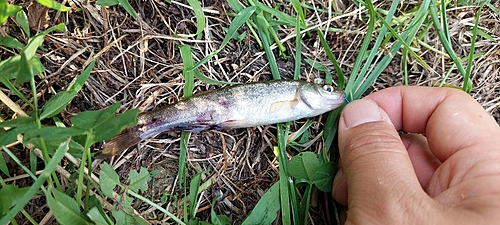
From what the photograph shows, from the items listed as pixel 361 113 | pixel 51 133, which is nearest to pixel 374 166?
pixel 361 113

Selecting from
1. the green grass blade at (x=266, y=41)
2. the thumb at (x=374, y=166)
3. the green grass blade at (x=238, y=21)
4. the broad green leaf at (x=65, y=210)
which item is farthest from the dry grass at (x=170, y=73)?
the broad green leaf at (x=65, y=210)

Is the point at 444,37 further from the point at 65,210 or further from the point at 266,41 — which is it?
the point at 65,210

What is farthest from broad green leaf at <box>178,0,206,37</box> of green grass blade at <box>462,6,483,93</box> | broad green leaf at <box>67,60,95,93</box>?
green grass blade at <box>462,6,483,93</box>

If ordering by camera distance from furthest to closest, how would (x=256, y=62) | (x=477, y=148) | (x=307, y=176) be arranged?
(x=256, y=62) < (x=307, y=176) < (x=477, y=148)

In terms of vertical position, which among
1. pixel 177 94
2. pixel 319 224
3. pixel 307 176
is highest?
pixel 177 94

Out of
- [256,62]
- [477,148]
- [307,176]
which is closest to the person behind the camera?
[477,148]

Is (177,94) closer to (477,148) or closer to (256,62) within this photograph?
(256,62)

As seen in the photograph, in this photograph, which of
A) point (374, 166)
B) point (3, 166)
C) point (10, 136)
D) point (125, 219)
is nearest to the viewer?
point (10, 136)

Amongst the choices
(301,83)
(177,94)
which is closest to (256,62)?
(301,83)
